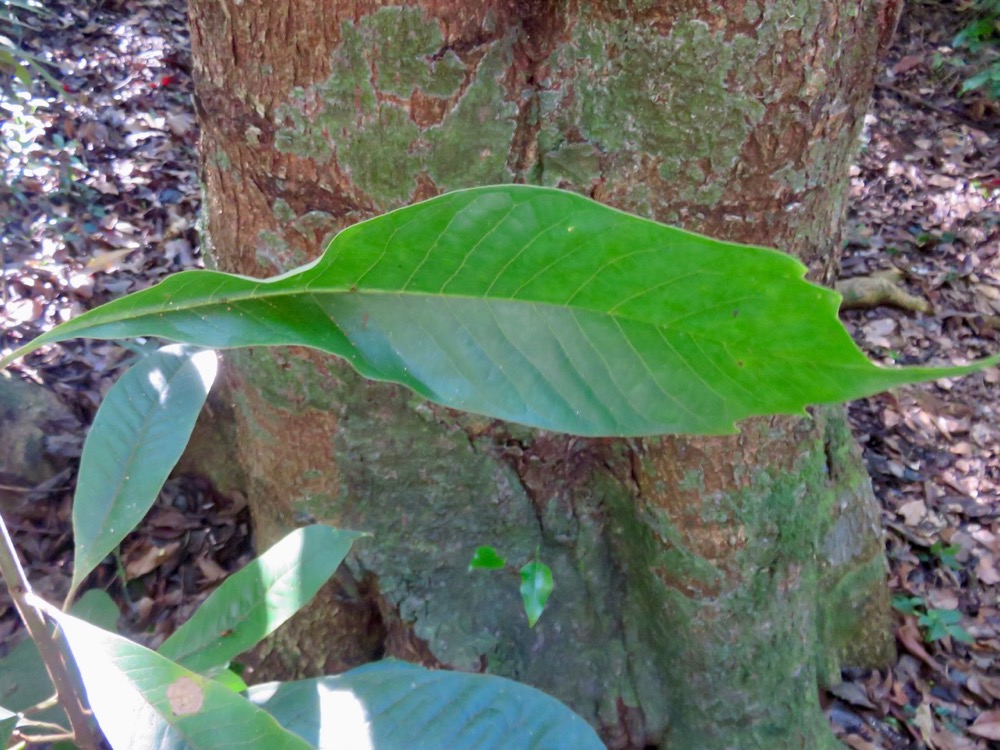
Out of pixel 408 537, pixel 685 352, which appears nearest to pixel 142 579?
pixel 408 537

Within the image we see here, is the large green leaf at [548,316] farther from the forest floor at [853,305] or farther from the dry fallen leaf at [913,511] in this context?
the dry fallen leaf at [913,511]

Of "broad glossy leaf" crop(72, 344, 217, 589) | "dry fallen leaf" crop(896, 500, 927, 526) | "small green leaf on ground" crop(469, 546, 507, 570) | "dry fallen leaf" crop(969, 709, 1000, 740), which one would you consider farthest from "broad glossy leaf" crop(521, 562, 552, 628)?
"dry fallen leaf" crop(896, 500, 927, 526)

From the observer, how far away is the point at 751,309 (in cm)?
39

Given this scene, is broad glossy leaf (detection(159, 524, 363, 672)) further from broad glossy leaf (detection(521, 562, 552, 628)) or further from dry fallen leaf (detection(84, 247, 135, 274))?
dry fallen leaf (detection(84, 247, 135, 274))

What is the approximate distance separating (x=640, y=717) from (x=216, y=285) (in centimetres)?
124

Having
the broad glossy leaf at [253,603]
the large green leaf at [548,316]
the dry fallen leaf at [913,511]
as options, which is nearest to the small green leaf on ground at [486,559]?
the broad glossy leaf at [253,603]

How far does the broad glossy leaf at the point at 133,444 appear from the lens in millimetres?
752

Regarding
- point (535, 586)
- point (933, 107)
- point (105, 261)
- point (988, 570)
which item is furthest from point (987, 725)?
point (933, 107)

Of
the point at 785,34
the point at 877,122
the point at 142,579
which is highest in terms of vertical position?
the point at 785,34

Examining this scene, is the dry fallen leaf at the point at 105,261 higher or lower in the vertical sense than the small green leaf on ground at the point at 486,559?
higher

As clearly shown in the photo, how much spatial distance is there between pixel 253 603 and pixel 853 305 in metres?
2.55

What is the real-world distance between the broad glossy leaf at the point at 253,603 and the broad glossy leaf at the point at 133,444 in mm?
129

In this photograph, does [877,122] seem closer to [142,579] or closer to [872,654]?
[872,654]

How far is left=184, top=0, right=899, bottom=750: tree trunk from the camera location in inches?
37.9
